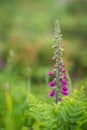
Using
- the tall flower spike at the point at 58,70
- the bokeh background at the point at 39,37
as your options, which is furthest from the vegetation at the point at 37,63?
the tall flower spike at the point at 58,70

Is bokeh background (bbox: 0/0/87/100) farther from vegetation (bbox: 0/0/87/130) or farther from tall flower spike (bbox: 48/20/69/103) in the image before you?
tall flower spike (bbox: 48/20/69/103)

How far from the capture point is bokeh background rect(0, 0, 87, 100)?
13000mm

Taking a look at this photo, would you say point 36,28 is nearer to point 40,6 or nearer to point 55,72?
point 40,6

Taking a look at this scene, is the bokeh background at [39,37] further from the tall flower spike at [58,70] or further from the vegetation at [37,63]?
the tall flower spike at [58,70]

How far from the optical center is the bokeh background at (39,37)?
42.7ft

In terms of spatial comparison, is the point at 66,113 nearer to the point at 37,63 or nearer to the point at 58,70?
the point at 58,70

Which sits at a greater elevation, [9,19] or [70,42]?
[9,19]

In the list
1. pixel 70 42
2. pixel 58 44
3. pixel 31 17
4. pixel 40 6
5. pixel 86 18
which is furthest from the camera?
pixel 40 6

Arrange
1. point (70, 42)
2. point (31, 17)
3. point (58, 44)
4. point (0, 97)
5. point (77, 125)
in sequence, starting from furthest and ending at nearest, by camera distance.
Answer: point (31, 17) < point (70, 42) < point (0, 97) < point (58, 44) < point (77, 125)

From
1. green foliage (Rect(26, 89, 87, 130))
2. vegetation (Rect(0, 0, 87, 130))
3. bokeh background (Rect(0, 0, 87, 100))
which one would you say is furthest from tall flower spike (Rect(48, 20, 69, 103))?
bokeh background (Rect(0, 0, 87, 100))

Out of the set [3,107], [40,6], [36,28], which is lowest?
[3,107]

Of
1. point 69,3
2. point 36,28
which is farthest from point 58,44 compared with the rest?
point 69,3

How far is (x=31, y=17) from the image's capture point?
74.3ft

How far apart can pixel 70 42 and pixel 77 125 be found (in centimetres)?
1474
